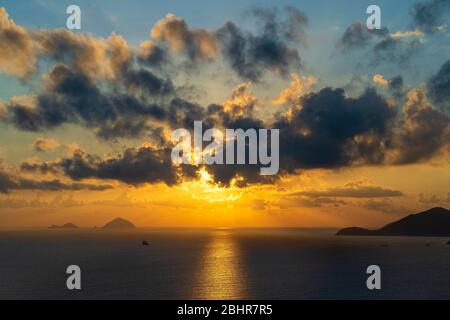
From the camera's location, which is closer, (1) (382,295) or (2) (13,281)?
(1) (382,295)

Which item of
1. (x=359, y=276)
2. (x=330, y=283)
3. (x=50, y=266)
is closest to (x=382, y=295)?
(x=330, y=283)

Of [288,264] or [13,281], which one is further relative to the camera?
[288,264]

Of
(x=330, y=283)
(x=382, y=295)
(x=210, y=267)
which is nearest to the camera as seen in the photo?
(x=382, y=295)

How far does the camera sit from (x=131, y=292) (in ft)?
292

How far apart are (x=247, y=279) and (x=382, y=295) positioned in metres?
35.0

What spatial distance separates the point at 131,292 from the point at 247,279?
31990 mm

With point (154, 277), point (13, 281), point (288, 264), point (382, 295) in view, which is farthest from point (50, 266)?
point (382, 295)
